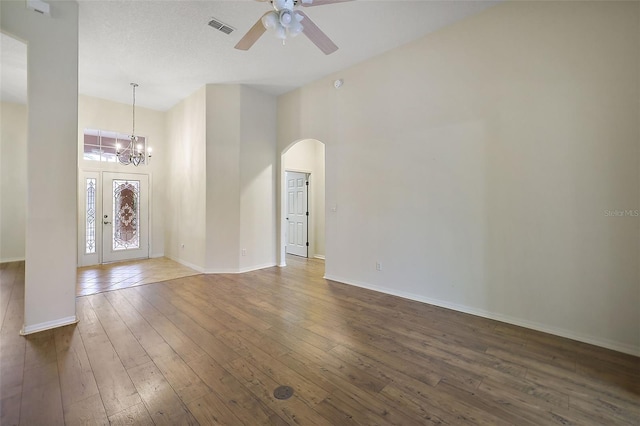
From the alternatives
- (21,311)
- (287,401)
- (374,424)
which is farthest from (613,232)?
(21,311)

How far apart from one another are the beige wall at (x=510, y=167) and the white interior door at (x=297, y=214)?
9.21ft

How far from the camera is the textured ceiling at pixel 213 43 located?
3225 mm

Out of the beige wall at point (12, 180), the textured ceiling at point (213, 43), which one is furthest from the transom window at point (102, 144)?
the beige wall at point (12, 180)

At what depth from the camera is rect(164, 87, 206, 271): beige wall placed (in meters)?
5.56

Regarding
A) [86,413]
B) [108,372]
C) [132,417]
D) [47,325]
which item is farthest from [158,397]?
[47,325]

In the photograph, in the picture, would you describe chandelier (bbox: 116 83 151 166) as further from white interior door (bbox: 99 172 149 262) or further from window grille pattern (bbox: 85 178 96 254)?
window grille pattern (bbox: 85 178 96 254)

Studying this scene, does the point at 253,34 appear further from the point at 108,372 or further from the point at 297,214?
the point at 297,214

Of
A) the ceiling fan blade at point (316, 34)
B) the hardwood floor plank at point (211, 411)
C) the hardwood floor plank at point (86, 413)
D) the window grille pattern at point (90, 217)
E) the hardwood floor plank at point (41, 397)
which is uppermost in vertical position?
the ceiling fan blade at point (316, 34)

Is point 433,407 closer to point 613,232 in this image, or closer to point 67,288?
point 613,232

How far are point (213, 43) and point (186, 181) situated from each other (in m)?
3.09

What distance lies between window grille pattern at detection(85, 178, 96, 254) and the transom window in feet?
1.77

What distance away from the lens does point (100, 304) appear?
3.70 m

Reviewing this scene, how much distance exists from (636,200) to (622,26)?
1.60 metres

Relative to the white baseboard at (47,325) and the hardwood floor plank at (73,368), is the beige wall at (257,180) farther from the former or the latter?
the hardwood floor plank at (73,368)
